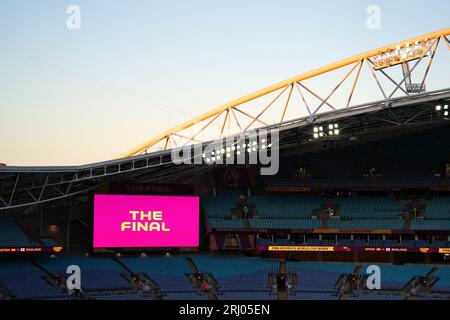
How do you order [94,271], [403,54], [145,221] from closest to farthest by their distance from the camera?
[403,54] → [94,271] → [145,221]

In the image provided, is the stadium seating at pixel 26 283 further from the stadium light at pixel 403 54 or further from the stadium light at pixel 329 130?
the stadium light at pixel 403 54

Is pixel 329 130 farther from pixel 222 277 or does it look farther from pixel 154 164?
pixel 222 277

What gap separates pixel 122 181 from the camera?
186 ft

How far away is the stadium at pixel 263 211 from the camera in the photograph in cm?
5066

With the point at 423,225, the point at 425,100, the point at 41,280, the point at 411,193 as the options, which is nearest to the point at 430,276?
the point at 423,225

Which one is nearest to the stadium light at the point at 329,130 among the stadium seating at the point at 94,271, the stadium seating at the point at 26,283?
the stadium seating at the point at 94,271

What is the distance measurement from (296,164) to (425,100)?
16693mm

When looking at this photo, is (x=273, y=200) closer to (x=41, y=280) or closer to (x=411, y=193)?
(x=411, y=193)

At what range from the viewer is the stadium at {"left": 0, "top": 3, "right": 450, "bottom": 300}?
5066cm

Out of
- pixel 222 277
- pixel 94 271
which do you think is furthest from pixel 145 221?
pixel 222 277

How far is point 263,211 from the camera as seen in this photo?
60.7 meters

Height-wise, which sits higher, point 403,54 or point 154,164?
point 403,54
